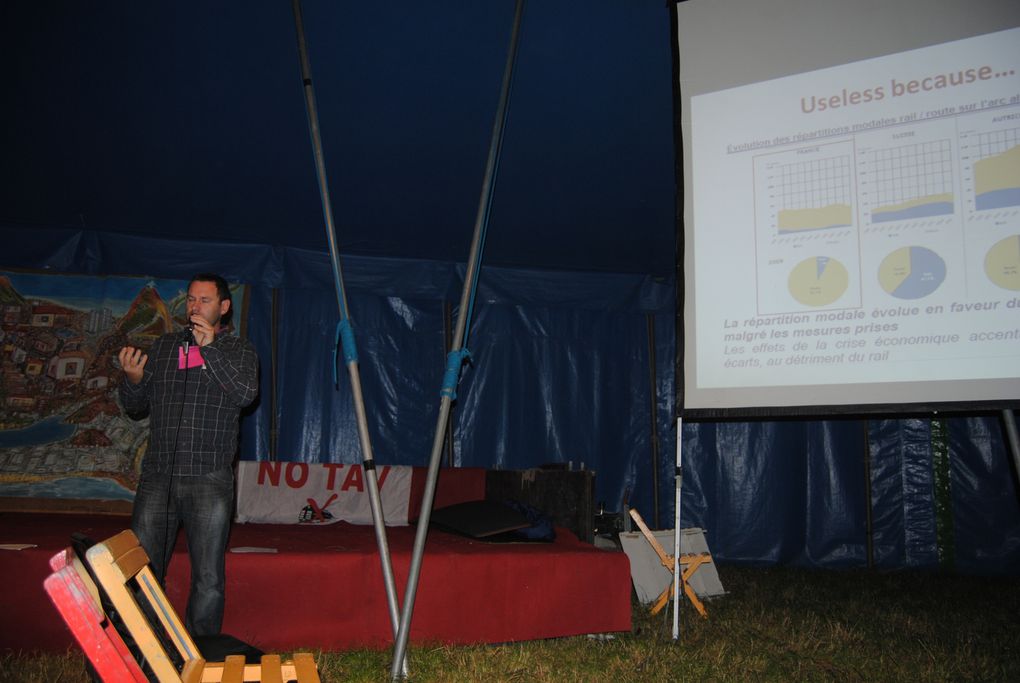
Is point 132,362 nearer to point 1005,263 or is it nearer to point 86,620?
point 86,620

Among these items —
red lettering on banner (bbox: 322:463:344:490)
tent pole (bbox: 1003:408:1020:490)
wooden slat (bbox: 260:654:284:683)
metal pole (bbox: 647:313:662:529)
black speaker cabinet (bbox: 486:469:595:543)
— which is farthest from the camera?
metal pole (bbox: 647:313:662:529)

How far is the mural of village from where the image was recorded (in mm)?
4863

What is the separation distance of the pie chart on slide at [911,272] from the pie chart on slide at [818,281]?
0.14 meters

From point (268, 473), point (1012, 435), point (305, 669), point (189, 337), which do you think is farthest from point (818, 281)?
point (268, 473)

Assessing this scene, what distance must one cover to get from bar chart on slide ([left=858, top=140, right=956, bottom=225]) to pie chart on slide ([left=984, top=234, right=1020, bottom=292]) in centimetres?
20

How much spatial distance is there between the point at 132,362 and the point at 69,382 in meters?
2.83

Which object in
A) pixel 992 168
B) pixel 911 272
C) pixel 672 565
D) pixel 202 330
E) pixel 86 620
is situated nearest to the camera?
pixel 86 620

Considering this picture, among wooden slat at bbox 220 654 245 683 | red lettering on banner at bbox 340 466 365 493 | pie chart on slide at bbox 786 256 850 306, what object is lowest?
wooden slat at bbox 220 654 245 683

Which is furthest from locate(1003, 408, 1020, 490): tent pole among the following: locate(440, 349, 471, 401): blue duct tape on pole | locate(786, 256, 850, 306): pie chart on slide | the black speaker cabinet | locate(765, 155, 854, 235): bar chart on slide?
the black speaker cabinet

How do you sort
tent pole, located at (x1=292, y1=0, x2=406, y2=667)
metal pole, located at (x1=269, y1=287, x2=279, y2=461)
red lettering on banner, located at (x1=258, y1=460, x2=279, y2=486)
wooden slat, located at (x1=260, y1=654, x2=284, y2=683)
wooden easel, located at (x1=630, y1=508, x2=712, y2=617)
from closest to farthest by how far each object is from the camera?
wooden slat, located at (x1=260, y1=654, x2=284, y2=683), tent pole, located at (x1=292, y1=0, x2=406, y2=667), wooden easel, located at (x1=630, y1=508, x2=712, y2=617), red lettering on banner, located at (x1=258, y1=460, x2=279, y2=486), metal pole, located at (x1=269, y1=287, x2=279, y2=461)

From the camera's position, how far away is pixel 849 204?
2.67m

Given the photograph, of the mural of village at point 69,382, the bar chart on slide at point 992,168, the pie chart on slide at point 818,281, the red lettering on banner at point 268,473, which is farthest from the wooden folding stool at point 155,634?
the mural of village at point 69,382

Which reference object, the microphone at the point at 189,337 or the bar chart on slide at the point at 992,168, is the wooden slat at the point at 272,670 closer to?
the microphone at the point at 189,337

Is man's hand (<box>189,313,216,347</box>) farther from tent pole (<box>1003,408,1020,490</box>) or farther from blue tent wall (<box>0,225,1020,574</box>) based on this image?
tent pole (<box>1003,408,1020,490</box>)
